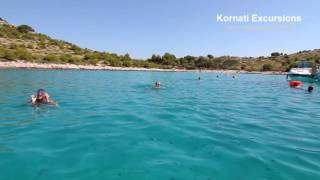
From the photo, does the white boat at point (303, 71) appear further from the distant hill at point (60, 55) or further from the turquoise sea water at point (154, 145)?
the distant hill at point (60, 55)

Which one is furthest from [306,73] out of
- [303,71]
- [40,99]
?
[40,99]

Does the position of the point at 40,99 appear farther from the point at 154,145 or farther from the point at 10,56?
the point at 10,56

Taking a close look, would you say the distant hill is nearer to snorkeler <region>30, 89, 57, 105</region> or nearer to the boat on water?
the boat on water

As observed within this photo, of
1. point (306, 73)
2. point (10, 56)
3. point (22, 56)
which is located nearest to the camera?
point (306, 73)

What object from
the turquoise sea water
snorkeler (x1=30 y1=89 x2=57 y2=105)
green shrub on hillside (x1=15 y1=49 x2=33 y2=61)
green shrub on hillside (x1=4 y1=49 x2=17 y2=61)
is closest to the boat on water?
the turquoise sea water

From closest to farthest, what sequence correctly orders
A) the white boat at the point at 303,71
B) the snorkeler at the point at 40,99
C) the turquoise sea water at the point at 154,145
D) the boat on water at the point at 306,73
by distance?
the turquoise sea water at the point at 154,145 → the snorkeler at the point at 40,99 → the boat on water at the point at 306,73 → the white boat at the point at 303,71

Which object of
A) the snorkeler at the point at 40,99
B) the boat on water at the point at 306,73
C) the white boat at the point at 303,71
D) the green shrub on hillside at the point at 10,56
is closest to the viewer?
the snorkeler at the point at 40,99

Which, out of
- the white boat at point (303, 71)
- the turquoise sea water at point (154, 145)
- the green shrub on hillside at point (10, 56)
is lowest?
the turquoise sea water at point (154, 145)

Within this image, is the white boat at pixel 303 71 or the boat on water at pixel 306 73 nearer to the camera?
the boat on water at pixel 306 73

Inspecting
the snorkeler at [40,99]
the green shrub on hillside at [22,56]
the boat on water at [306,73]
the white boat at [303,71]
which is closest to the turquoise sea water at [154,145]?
the snorkeler at [40,99]

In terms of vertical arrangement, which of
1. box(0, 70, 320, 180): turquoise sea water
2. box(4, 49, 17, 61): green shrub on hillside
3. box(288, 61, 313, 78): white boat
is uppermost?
box(4, 49, 17, 61): green shrub on hillside

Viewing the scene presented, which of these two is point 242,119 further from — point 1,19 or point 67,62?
point 1,19

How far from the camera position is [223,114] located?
12672 millimetres

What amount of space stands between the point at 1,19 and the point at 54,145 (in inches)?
5195
